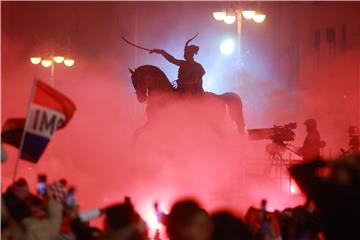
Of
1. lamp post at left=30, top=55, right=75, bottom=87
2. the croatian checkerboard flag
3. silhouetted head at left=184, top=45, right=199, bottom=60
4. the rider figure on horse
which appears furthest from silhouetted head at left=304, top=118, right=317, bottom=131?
the croatian checkerboard flag

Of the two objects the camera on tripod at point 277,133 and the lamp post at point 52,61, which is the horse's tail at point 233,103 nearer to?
the camera on tripod at point 277,133

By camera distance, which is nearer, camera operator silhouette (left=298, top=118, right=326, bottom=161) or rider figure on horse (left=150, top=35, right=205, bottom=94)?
rider figure on horse (left=150, top=35, right=205, bottom=94)

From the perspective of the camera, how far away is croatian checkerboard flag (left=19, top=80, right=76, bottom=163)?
5.46m

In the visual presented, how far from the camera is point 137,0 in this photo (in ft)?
52.3

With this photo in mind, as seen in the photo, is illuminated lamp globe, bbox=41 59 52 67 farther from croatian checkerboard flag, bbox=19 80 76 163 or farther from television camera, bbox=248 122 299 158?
croatian checkerboard flag, bbox=19 80 76 163

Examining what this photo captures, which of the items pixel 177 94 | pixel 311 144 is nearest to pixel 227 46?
pixel 177 94

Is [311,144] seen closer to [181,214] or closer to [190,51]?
[190,51]

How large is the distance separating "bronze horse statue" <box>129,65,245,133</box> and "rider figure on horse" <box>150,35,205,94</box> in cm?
12

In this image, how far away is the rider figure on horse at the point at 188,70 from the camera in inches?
537

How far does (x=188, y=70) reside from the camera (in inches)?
539

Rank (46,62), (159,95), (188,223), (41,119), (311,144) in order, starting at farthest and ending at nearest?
(311,144) → (46,62) → (159,95) → (41,119) → (188,223)

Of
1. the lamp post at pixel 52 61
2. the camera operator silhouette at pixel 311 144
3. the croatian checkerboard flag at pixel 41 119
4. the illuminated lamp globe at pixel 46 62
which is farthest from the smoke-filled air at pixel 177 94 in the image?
the croatian checkerboard flag at pixel 41 119

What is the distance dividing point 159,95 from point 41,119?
8319 mm

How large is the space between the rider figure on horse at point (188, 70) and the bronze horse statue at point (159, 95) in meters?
0.12
